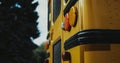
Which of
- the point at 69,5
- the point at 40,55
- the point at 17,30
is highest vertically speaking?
the point at 17,30

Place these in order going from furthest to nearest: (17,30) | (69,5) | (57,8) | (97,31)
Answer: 1. (17,30)
2. (57,8)
3. (69,5)
4. (97,31)

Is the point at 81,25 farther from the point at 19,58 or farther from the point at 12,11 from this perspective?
the point at 12,11

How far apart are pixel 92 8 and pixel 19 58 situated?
23.0 metres

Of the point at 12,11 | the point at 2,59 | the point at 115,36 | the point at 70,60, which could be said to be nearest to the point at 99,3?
the point at 115,36

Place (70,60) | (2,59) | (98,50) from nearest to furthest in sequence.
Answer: (98,50)
(70,60)
(2,59)

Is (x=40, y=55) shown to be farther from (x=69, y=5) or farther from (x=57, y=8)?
(x=69, y=5)

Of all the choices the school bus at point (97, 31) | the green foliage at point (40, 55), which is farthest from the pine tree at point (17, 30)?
the school bus at point (97, 31)

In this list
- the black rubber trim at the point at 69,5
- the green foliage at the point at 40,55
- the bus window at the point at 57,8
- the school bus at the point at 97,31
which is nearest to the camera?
the school bus at the point at 97,31

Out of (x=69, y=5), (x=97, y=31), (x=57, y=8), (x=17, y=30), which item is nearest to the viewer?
(x=97, y=31)

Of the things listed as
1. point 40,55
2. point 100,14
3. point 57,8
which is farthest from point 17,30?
point 100,14

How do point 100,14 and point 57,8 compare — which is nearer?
point 100,14

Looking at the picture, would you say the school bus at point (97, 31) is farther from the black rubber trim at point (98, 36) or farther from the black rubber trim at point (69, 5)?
the black rubber trim at point (69, 5)

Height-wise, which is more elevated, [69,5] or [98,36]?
[69,5]

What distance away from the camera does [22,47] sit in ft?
86.5
